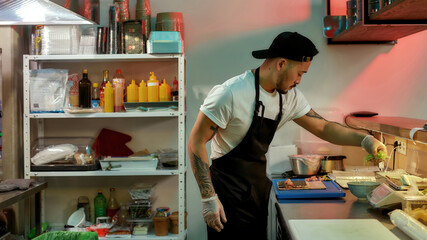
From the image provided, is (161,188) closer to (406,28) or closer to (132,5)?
(132,5)

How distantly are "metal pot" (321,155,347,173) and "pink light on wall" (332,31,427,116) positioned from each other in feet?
1.92

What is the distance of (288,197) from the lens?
246cm

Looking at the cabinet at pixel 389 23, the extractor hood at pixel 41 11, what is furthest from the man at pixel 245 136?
→ the extractor hood at pixel 41 11

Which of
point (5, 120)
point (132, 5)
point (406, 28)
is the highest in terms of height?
point (132, 5)

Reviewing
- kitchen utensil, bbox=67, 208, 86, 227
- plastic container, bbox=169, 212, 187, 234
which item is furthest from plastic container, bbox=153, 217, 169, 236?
kitchen utensil, bbox=67, 208, 86, 227

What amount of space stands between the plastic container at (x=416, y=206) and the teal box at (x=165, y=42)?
2.00 meters

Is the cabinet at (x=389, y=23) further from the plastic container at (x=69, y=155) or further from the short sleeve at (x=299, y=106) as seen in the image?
the plastic container at (x=69, y=155)

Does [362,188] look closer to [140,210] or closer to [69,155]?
[140,210]

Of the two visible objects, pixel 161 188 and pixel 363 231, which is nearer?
pixel 363 231

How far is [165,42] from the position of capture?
10.9ft

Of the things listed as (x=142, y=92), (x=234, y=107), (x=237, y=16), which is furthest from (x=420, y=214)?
(x=237, y=16)

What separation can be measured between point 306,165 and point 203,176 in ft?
3.64

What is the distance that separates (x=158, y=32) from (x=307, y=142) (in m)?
1.48

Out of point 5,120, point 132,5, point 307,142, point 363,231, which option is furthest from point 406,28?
point 5,120
